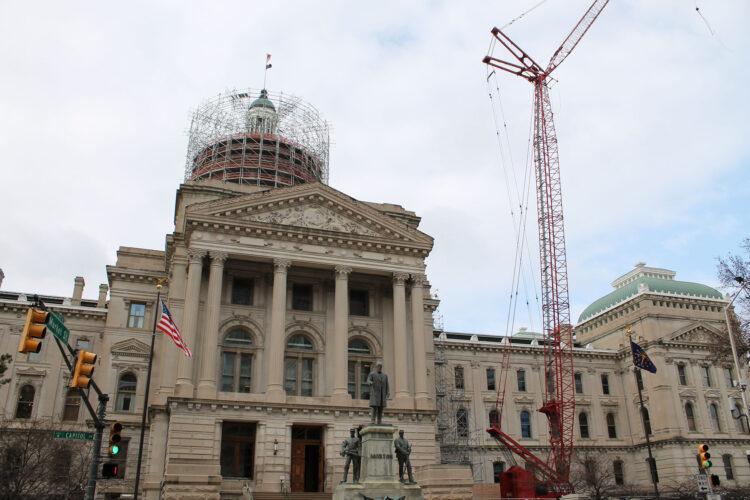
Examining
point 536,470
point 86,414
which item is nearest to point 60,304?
point 86,414

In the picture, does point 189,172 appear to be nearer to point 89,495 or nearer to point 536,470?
point 536,470

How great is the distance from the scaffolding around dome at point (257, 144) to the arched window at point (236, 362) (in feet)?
60.8

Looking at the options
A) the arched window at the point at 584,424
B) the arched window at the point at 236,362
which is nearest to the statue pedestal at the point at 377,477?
the arched window at the point at 236,362

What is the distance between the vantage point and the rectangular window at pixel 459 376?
197 ft

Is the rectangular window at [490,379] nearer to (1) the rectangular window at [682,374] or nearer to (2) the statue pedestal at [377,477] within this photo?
(1) the rectangular window at [682,374]

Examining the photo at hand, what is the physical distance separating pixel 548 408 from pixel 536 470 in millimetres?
5402

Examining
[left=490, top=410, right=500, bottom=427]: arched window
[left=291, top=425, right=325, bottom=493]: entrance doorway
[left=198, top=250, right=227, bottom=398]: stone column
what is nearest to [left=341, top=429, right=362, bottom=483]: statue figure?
[left=291, top=425, right=325, bottom=493]: entrance doorway

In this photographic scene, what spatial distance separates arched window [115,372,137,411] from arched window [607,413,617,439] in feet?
143

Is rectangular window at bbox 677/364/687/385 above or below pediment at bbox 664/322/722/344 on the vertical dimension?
below

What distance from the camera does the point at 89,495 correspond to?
17.6 metres

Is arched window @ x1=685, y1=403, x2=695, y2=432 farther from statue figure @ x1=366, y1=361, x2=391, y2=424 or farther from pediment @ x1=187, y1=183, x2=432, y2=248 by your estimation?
statue figure @ x1=366, y1=361, x2=391, y2=424

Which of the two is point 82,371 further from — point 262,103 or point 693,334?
point 693,334

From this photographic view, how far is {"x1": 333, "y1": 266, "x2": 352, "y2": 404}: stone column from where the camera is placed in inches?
1518

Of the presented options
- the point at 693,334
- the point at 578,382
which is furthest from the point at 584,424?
the point at 693,334
